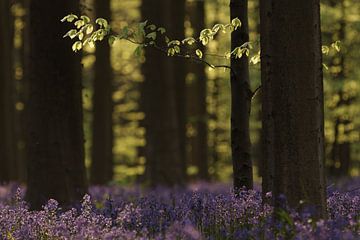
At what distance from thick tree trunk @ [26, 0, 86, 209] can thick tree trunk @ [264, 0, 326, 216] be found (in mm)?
5469

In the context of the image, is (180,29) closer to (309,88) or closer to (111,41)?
(111,41)

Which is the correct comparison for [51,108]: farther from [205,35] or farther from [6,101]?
[6,101]

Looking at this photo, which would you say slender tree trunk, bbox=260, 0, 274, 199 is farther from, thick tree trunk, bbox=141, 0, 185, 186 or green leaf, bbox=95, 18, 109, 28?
thick tree trunk, bbox=141, 0, 185, 186

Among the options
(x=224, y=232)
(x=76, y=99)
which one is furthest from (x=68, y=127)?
(x=224, y=232)

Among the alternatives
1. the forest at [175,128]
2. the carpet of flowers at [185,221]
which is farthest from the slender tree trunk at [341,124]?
the carpet of flowers at [185,221]

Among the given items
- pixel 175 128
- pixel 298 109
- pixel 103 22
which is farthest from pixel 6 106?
pixel 298 109

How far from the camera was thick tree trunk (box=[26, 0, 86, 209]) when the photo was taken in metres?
11.8

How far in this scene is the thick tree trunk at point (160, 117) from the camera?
1864 cm

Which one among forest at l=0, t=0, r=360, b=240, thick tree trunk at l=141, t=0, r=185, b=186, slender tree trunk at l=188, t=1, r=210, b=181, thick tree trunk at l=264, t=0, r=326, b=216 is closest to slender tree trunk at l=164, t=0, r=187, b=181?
forest at l=0, t=0, r=360, b=240

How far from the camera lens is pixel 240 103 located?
10.2 metres

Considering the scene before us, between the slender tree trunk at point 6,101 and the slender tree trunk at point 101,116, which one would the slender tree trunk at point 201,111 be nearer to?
the slender tree trunk at point 101,116

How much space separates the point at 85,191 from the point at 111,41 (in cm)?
460

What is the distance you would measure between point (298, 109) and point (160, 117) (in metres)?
11.7

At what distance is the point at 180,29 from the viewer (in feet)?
74.0
